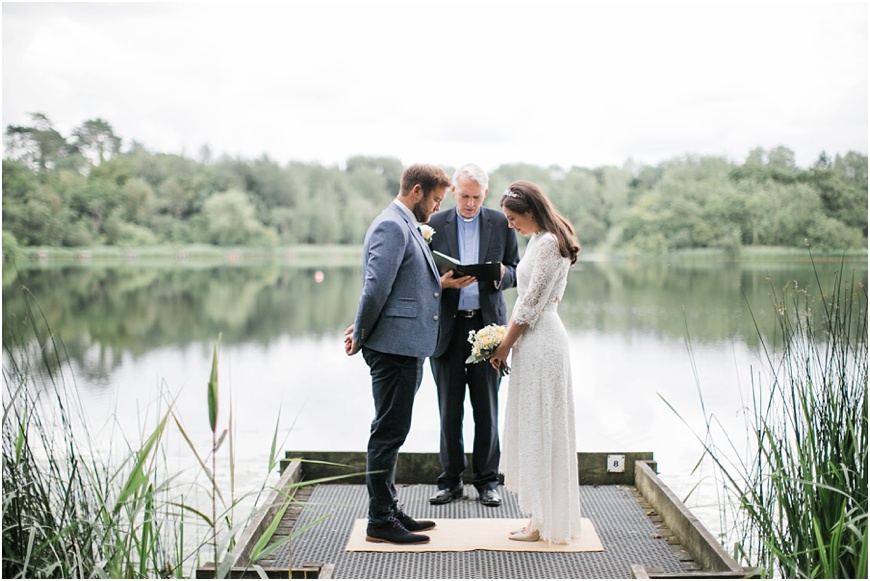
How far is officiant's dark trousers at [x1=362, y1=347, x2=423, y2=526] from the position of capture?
2971 mm

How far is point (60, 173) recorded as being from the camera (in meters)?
27.4

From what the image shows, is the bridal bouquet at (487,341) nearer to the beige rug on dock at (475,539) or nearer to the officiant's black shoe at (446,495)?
the beige rug on dock at (475,539)

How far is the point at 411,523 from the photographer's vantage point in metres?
3.19

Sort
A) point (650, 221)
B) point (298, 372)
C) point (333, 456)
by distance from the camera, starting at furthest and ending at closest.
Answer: point (650, 221), point (298, 372), point (333, 456)

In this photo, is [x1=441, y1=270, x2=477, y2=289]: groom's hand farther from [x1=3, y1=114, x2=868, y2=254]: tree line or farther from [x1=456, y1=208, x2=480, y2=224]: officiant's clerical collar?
[x1=3, y1=114, x2=868, y2=254]: tree line

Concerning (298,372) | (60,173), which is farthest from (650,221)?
(60,173)

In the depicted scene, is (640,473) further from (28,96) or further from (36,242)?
(28,96)

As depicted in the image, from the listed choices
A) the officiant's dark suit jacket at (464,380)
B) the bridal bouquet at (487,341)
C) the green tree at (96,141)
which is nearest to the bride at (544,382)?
the bridal bouquet at (487,341)

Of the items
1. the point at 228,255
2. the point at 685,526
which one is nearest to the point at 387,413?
the point at 685,526

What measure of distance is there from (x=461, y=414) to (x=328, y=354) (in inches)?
435

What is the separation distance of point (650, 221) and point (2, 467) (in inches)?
952

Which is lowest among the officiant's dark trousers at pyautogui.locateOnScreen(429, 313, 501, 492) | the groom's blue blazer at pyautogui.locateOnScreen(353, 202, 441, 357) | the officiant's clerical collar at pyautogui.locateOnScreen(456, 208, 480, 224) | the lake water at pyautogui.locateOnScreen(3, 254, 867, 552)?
the lake water at pyautogui.locateOnScreen(3, 254, 867, 552)

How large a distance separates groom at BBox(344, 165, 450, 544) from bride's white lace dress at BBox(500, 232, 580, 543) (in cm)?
38

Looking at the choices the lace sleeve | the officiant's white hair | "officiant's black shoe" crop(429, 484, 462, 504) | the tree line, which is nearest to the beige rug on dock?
"officiant's black shoe" crop(429, 484, 462, 504)
